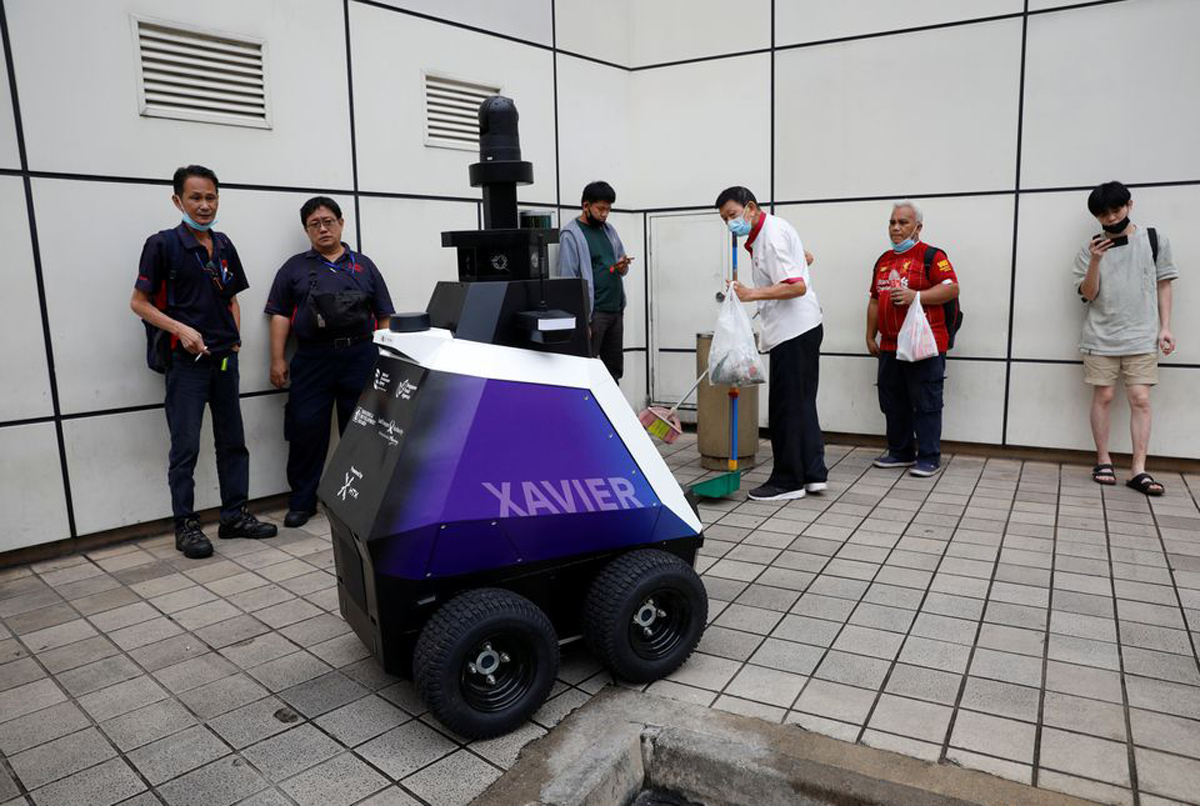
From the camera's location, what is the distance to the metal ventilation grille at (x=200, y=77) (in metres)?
4.24

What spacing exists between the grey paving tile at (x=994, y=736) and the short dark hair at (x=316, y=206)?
12.9 ft

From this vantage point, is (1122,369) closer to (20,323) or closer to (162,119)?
(162,119)

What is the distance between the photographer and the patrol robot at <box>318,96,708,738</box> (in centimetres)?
241

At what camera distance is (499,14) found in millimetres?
5801

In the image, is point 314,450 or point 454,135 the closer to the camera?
point 314,450

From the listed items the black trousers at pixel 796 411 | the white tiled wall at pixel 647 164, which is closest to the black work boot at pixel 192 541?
the white tiled wall at pixel 647 164

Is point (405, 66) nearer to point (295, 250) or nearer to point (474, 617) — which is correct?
point (295, 250)

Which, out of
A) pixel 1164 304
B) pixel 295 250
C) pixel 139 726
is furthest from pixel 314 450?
pixel 1164 304

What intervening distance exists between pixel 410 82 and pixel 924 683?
4.57 m

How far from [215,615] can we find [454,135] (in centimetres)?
353

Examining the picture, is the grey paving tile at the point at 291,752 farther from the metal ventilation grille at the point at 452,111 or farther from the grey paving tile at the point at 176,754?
the metal ventilation grille at the point at 452,111

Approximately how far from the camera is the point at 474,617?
2395 millimetres

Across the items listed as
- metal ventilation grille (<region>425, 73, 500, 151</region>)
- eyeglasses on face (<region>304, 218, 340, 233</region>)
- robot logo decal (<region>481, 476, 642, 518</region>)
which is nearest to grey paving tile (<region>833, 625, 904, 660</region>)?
robot logo decal (<region>481, 476, 642, 518</region>)

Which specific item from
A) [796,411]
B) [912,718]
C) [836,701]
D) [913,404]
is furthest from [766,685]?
[913,404]
